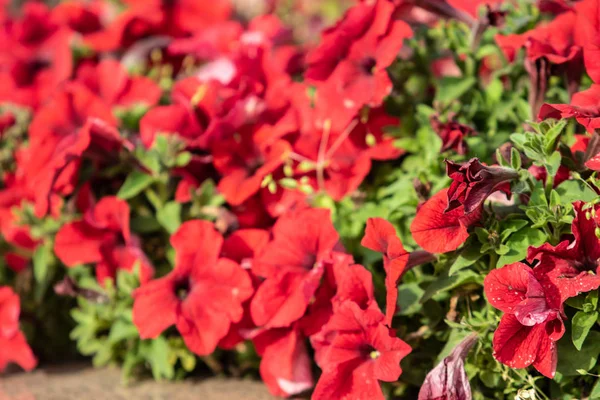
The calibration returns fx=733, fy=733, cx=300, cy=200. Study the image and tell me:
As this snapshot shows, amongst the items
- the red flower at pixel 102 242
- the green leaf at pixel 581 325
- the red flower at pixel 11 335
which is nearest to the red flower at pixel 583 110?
the green leaf at pixel 581 325

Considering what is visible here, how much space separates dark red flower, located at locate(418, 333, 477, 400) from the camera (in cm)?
135

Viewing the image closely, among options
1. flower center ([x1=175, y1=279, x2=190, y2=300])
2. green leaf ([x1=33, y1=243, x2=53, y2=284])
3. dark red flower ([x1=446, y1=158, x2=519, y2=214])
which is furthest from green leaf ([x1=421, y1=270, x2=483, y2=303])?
green leaf ([x1=33, y1=243, x2=53, y2=284])

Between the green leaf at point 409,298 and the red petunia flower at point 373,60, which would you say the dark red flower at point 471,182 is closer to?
the green leaf at point 409,298

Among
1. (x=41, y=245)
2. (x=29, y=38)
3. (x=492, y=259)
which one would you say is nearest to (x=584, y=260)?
Answer: (x=492, y=259)

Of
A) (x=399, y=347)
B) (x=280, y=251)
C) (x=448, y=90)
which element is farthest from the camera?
(x=448, y=90)

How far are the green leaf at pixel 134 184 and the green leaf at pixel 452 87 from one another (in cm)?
79

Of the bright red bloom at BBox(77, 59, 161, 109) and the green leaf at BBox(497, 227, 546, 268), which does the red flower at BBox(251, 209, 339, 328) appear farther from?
the bright red bloom at BBox(77, 59, 161, 109)

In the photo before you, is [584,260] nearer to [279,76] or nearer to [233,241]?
[233,241]

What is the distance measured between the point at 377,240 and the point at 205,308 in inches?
19.4

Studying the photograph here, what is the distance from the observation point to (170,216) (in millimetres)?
1965

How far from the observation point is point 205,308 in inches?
68.7

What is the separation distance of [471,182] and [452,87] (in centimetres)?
65

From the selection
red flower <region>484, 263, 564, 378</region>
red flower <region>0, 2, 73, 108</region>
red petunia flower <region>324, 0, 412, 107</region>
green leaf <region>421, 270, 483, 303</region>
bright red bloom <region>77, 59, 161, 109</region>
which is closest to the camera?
red flower <region>484, 263, 564, 378</region>

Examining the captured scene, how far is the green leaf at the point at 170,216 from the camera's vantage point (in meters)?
1.94
